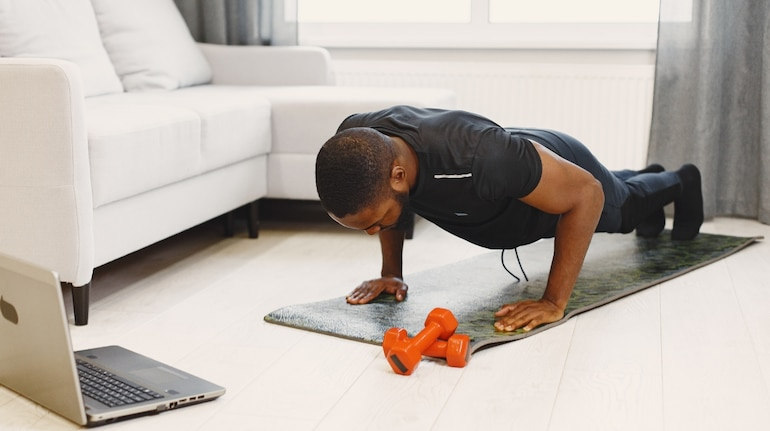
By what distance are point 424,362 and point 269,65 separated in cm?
204

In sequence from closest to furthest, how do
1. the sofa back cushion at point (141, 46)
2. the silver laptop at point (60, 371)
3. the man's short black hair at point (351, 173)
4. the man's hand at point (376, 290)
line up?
the silver laptop at point (60, 371) < the man's short black hair at point (351, 173) < the man's hand at point (376, 290) < the sofa back cushion at point (141, 46)

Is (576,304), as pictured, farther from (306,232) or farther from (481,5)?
(481,5)

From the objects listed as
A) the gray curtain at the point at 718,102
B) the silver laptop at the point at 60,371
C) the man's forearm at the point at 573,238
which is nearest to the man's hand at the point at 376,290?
the man's forearm at the point at 573,238

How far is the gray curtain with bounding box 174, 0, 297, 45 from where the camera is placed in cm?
395

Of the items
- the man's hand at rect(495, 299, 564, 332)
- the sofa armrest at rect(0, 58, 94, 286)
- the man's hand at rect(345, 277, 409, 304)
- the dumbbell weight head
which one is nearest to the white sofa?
the sofa armrest at rect(0, 58, 94, 286)

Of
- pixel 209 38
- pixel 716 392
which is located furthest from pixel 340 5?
pixel 716 392

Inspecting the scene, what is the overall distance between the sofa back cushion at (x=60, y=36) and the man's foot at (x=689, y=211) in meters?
1.84

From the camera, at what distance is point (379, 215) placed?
191 cm

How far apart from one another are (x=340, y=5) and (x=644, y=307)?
2.29m

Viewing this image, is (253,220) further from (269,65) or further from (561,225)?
(561,225)

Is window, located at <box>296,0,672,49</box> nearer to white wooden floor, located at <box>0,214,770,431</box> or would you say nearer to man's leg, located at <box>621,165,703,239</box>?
man's leg, located at <box>621,165,703,239</box>

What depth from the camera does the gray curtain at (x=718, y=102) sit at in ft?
11.5

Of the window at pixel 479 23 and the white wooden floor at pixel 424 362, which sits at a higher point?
the window at pixel 479 23

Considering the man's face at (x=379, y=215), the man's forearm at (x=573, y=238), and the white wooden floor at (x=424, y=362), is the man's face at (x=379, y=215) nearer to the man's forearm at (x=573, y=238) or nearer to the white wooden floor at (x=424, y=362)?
the white wooden floor at (x=424, y=362)
